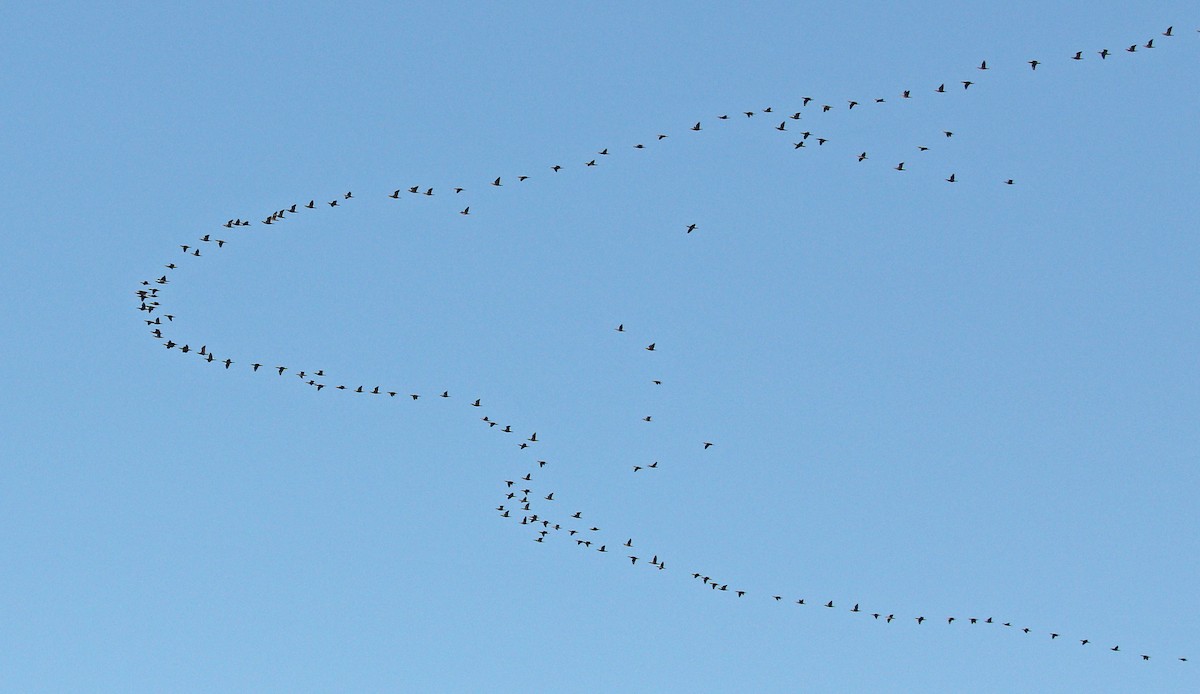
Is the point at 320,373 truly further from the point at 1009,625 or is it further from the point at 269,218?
the point at 1009,625

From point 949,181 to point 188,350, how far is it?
52.3 meters

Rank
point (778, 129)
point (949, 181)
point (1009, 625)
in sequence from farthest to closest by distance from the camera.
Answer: point (1009, 625)
point (778, 129)
point (949, 181)

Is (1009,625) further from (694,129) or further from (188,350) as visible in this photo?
(188,350)

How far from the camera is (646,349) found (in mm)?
143750

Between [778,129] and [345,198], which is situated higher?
[778,129]

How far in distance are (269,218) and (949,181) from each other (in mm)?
45356

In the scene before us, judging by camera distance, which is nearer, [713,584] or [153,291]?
[153,291]

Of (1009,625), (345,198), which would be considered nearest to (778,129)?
(345,198)

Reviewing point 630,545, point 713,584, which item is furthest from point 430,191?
point 713,584

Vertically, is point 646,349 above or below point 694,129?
below

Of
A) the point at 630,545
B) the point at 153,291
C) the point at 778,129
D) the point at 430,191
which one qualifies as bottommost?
the point at 630,545

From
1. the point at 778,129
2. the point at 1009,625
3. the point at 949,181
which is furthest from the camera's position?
the point at 1009,625

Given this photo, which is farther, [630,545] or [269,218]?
[630,545]

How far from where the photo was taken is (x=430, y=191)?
137625 mm
